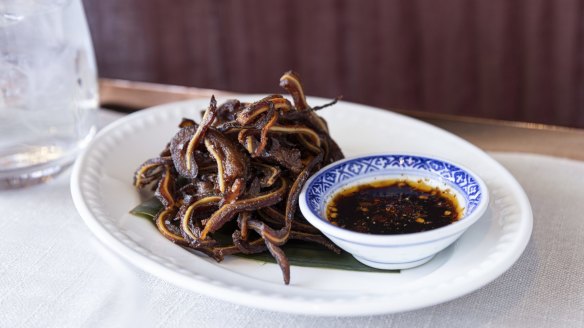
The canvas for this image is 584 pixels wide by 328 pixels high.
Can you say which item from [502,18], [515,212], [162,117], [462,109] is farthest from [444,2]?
[515,212]

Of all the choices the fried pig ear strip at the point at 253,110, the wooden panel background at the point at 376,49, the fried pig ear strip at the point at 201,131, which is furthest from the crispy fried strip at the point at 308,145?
the wooden panel background at the point at 376,49

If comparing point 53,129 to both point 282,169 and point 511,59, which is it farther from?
point 511,59

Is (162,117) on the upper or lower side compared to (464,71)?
upper

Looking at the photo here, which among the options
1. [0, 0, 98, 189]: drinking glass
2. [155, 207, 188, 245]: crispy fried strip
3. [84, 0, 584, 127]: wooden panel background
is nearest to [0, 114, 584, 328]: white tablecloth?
[155, 207, 188, 245]: crispy fried strip

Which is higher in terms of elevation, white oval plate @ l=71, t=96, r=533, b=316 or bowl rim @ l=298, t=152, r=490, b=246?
bowl rim @ l=298, t=152, r=490, b=246

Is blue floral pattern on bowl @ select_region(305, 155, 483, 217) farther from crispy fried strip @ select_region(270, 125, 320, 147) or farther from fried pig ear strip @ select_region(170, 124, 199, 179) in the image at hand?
fried pig ear strip @ select_region(170, 124, 199, 179)

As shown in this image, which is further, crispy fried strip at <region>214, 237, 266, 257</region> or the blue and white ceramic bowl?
crispy fried strip at <region>214, 237, 266, 257</region>

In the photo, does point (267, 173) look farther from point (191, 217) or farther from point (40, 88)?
point (40, 88)
